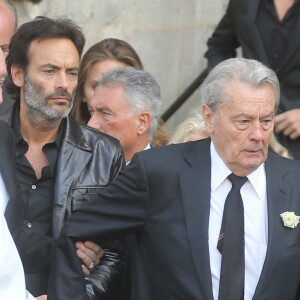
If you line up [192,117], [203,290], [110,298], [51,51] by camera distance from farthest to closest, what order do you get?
[192,117] → [51,51] → [110,298] → [203,290]

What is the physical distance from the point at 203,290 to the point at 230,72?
97 cm

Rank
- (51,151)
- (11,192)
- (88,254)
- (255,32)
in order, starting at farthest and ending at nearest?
(255,32) < (51,151) < (88,254) < (11,192)

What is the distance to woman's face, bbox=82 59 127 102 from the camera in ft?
21.7

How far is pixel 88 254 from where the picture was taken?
4.92 m

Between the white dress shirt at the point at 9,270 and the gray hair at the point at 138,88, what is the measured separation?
2.10 m

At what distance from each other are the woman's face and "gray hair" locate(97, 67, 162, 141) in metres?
0.35

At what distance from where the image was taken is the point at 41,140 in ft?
17.5

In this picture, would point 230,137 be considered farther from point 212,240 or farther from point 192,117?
point 192,117

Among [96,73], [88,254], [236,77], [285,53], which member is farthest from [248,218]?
[96,73]

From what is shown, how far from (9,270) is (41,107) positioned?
1.55 meters

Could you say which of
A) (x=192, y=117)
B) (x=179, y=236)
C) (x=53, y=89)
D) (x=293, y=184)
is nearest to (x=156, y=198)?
(x=179, y=236)

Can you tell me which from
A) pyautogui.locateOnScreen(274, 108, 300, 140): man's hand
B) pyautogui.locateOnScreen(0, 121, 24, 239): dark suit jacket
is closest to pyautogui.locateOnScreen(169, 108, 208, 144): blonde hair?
pyautogui.locateOnScreen(274, 108, 300, 140): man's hand

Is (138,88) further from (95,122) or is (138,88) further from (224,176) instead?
(224,176)

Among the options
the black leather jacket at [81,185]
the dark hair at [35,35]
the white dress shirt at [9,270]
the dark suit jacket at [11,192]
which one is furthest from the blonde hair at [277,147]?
the white dress shirt at [9,270]
